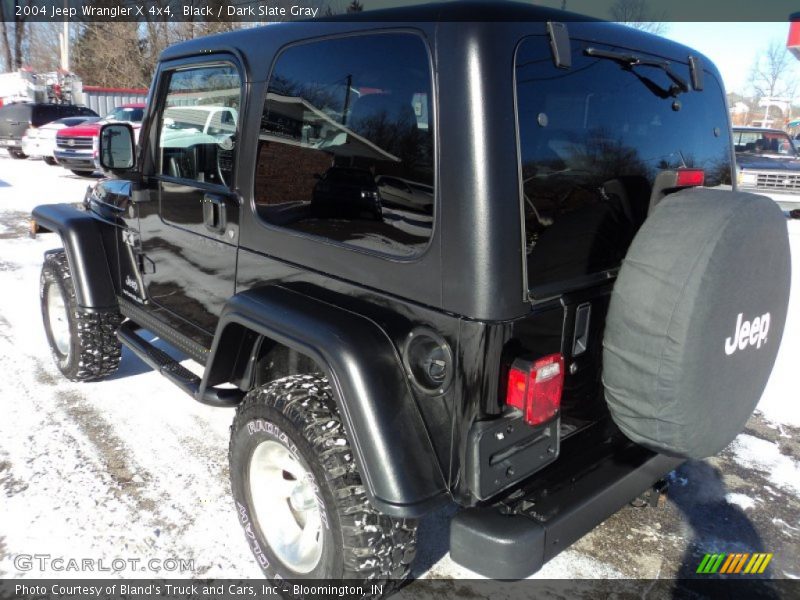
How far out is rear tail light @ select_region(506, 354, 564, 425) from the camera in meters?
1.74

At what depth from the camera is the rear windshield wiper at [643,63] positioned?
1.96 metres

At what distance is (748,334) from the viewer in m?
1.88

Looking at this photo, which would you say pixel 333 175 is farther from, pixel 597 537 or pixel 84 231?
pixel 84 231

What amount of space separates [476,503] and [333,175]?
45.3 inches

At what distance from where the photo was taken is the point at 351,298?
206 cm

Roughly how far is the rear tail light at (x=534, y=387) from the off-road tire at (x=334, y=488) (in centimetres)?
55

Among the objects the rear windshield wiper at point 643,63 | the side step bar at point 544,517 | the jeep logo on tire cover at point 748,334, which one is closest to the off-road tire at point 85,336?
the side step bar at point 544,517

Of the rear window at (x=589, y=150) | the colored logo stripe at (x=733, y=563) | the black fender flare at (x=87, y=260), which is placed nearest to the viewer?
the rear window at (x=589, y=150)

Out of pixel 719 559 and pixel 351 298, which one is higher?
pixel 351 298

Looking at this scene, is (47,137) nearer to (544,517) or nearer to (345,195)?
(345,195)

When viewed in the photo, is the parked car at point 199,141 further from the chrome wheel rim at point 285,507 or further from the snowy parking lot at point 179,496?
the snowy parking lot at point 179,496

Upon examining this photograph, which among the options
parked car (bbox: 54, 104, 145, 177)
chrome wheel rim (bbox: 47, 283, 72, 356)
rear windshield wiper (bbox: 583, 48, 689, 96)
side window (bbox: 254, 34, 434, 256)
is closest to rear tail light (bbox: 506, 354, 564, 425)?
side window (bbox: 254, 34, 434, 256)

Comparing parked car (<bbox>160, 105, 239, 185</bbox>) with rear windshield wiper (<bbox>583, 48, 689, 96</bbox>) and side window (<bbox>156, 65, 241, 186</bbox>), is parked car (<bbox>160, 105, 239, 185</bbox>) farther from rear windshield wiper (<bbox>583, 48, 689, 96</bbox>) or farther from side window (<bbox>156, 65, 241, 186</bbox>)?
rear windshield wiper (<bbox>583, 48, 689, 96</bbox>)

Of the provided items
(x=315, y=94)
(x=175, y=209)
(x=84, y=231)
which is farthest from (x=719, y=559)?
(x=84, y=231)
